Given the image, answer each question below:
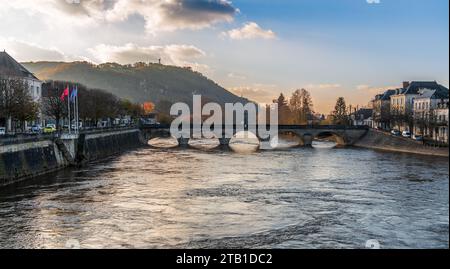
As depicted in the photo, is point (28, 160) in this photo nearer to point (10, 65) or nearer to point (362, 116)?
point (10, 65)

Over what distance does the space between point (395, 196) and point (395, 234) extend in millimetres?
9460

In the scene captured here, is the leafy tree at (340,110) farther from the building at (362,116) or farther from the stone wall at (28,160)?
the stone wall at (28,160)

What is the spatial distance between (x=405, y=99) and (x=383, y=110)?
4486 millimetres

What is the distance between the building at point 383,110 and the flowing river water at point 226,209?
4922 cm

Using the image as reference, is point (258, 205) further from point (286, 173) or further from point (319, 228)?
point (286, 173)

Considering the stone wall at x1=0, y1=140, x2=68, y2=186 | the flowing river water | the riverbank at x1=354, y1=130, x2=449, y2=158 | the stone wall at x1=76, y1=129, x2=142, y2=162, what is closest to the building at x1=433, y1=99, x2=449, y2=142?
the riverbank at x1=354, y1=130, x2=449, y2=158

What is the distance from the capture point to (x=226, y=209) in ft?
72.6

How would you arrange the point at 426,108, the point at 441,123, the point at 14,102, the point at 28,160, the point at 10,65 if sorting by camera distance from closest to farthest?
the point at 28,160, the point at 14,102, the point at 10,65, the point at 441,123, the point at 426,108

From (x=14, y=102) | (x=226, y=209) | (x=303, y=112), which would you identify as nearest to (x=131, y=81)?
(x=303, y=112)

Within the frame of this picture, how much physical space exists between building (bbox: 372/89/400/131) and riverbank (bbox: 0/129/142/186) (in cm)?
4983

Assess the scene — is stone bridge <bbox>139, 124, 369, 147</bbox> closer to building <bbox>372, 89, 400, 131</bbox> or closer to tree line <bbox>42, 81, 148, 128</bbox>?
building <bbox>372, 89, 400, 131</bbox>

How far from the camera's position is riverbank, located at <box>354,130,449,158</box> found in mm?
55656

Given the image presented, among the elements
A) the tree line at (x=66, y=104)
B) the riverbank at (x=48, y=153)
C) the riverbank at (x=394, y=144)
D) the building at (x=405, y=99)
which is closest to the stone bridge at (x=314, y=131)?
the riverbank at (x=394, y=144)

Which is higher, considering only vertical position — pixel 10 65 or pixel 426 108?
pixel 10 65
